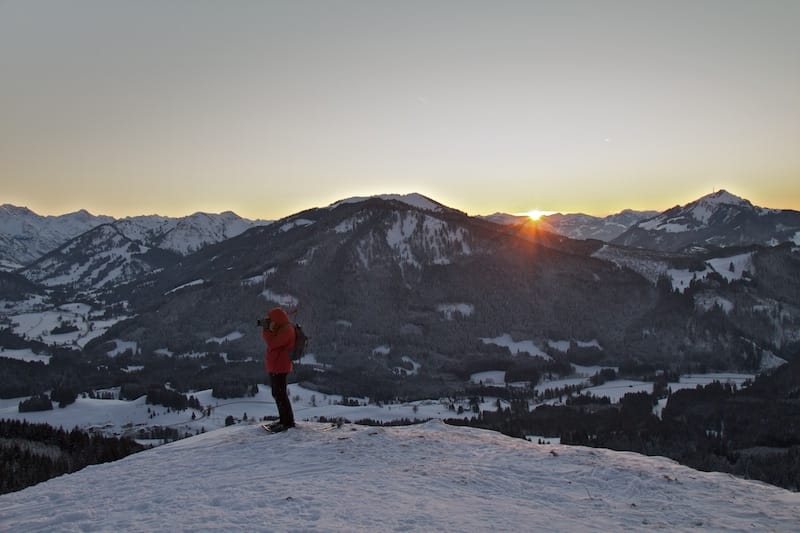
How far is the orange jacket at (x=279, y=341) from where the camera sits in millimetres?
24062

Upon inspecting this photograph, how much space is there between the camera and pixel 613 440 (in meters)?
126

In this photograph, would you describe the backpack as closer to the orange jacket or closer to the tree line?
the orange jacket

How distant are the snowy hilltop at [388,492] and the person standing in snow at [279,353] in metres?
1.46

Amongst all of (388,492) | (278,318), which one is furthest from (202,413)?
(388,492)

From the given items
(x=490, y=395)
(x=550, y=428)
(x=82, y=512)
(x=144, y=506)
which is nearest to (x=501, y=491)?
(x=144, y=506)

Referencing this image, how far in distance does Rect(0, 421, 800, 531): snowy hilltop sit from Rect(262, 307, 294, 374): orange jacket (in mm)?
2779

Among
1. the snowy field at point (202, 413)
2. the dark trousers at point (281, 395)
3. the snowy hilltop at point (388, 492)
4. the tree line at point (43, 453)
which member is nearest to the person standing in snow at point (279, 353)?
the dark trousers at point (281, 395)

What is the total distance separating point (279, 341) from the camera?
2417 cm

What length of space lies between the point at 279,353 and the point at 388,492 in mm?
9377

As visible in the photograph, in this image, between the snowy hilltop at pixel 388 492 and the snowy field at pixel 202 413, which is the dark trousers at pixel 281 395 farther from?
the snowy field at pixel 202 413

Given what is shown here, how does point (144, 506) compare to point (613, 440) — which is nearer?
point (144, 506)

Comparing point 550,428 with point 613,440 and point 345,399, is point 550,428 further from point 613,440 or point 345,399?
point 345,399

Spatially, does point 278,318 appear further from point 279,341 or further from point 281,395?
point 281,395

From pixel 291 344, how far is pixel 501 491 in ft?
34.8
